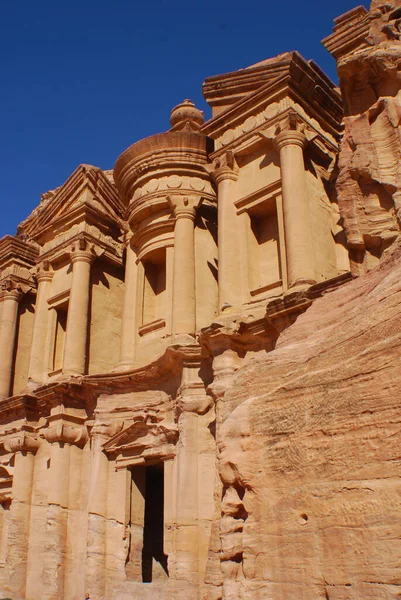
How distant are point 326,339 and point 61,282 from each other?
47.8 feet

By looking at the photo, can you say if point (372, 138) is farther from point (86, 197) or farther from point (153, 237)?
point (86, 197)

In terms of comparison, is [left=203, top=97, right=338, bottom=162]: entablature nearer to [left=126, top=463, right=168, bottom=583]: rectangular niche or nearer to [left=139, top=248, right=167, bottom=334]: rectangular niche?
[left=139, top=248, right=167, bottom=334]: rectangular niche

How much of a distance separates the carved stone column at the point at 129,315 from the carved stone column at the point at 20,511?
3.57 metres

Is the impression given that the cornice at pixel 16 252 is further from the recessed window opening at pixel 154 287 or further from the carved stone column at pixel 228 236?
the carved stone column at pixel 228 236

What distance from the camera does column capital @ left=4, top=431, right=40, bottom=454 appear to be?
16.2 meters

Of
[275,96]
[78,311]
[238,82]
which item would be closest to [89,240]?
[78,311]

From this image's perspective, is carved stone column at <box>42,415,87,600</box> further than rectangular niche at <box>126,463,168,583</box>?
Yes

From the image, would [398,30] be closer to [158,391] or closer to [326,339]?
[326,339]

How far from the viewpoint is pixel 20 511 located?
619 inches

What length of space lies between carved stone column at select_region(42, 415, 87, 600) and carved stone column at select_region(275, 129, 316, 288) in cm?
697

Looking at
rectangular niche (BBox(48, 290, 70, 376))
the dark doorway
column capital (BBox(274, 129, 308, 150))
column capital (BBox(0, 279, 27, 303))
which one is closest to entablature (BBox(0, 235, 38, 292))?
column capital (BBox(0, 279, 27, 303))

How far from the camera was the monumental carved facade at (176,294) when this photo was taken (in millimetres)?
8984

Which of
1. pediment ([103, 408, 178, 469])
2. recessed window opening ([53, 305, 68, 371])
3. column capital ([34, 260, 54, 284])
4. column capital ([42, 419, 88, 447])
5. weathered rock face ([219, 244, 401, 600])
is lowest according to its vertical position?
weathered rock face ([219, 244, 401, 600])

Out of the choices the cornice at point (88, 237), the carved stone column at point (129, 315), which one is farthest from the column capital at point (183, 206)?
the cornice at point (88, 237)
